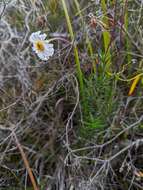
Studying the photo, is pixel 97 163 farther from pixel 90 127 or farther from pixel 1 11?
pixel 1 11

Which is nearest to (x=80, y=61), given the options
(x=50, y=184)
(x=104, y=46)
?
(x=104, y=46)

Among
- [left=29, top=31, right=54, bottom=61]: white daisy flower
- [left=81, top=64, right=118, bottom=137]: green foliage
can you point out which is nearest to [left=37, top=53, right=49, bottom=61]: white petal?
[left=29, top=31, right=54, bottom=61]: white daisy flower

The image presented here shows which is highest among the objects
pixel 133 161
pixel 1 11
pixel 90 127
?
pixel 1 11

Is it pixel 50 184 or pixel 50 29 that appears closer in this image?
pixel 50 184

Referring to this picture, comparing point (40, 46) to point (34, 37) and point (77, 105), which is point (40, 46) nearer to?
point (34, 37)

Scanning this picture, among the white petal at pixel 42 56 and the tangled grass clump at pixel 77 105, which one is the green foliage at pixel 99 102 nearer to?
the tangled grass clump at pixel 77 105


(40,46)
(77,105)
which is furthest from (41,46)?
(77,105)

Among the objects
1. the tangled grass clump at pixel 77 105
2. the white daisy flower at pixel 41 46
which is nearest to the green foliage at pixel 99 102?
the tangled grass clump at pixel 77 105
